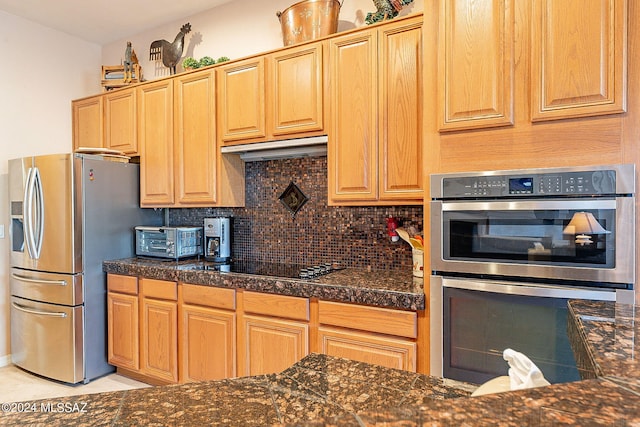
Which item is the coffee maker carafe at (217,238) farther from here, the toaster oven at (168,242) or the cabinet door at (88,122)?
the cabinet door at (88,122)

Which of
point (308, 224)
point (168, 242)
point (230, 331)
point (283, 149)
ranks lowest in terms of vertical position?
point (230, 331)

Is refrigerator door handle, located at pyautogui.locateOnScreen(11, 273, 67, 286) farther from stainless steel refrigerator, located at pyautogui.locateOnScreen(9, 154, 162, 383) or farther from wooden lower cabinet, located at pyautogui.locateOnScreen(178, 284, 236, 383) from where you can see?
wooden lower cabinet, located at pyautogui.locateOnScreen(178, 284, 236, 383)

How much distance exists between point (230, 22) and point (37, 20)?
72.2 inches

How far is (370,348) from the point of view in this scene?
2.06 meters

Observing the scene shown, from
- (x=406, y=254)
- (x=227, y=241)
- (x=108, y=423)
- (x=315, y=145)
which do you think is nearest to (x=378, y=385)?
(x=108, y=423)

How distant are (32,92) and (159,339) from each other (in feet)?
8.56

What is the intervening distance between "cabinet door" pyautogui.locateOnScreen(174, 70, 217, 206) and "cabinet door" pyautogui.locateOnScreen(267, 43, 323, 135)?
582 millimetres

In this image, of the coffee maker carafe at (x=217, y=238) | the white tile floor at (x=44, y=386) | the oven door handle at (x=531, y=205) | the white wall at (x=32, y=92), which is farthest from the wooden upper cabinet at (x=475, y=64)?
the white wall at (x=32, y=92)

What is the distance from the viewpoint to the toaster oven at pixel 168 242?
3109 millimetres

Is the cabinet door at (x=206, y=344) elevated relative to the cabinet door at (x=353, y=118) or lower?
lower

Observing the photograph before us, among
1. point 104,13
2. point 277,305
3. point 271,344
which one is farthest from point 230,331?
point 104,13

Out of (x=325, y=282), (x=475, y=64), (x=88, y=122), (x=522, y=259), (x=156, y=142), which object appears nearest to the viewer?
(x=522, y=259)

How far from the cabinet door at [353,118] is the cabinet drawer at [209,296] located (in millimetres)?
906

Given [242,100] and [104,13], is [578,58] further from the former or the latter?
[104,13]
